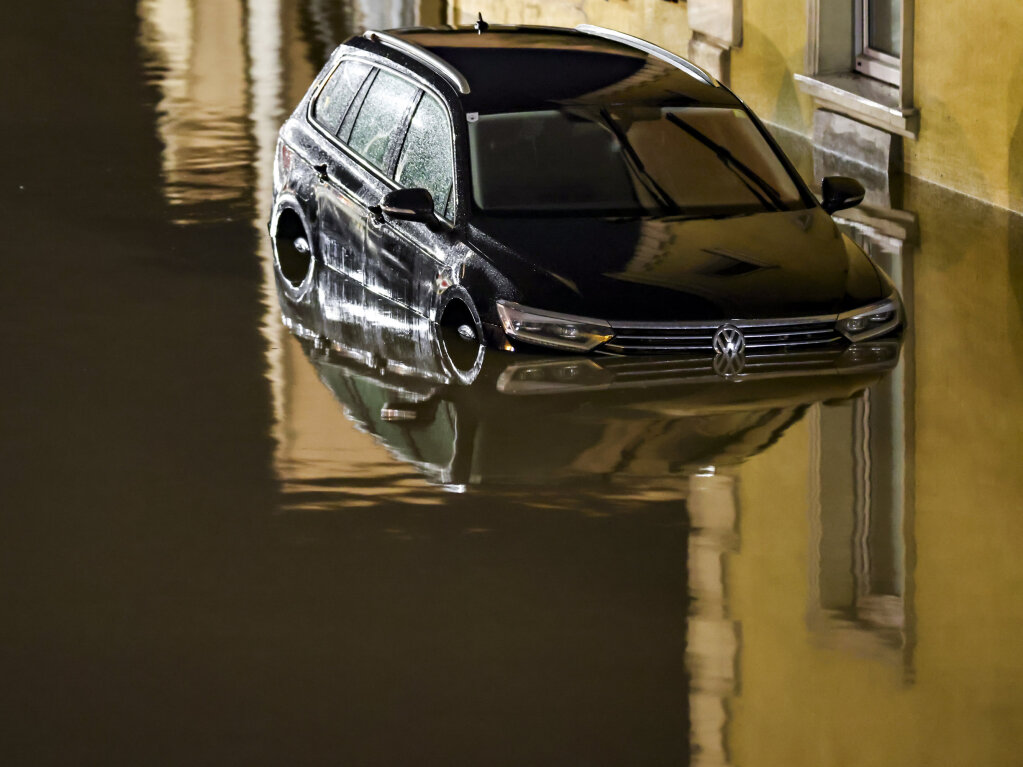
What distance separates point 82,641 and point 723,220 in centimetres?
439

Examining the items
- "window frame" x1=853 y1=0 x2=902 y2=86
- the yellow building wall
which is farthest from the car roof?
"window frame" x1=853 y1=0 x2=902 y2=86

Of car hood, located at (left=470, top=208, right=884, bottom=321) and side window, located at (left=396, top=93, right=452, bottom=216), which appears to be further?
side window, located at (left=396, top=93, right=452, bottom=216)

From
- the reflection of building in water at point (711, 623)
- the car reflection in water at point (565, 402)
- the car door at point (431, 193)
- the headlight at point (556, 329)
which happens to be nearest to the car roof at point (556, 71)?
the car door at point (431, 193)

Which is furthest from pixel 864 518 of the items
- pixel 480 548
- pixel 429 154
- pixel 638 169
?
pixel 429 154

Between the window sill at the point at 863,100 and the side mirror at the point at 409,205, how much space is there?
612cm

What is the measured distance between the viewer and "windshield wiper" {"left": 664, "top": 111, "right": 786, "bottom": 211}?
10.4 meters

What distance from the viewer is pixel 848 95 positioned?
15945 millimetres

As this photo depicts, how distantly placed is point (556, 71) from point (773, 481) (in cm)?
327

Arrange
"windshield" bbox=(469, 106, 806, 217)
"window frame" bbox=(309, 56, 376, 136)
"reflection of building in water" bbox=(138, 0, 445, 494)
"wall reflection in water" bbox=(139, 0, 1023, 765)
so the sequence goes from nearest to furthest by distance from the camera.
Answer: "wall reflection in water" bbox=(139, 0, 1023, 765) < "reflection of building in water" bbox=(138, 0, 445, 494) < "windshield" bbox=(469, 106, 806, 217) < "window frame" bbox=(309, 56, 376, 136)

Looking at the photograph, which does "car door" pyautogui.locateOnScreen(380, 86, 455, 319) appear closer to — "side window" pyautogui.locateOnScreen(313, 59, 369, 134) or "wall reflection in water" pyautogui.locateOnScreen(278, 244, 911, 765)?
"wall reflection in water" pyautogui.locateOnScreen(278, 244, 911, 765)

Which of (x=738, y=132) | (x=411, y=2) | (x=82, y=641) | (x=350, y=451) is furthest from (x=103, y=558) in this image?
(x=411, y=2)

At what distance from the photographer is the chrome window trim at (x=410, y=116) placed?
34.0 ft

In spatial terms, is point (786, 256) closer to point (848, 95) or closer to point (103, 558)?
point (103, 558)

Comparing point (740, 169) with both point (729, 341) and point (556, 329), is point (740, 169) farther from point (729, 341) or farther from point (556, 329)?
point (556, 329)
